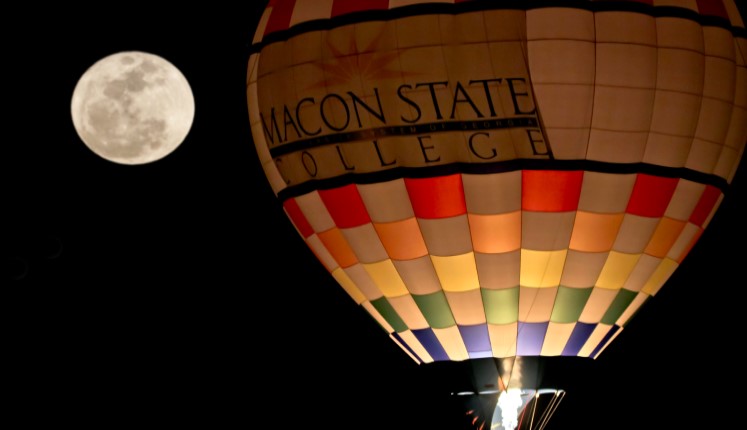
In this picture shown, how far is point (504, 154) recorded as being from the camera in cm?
691

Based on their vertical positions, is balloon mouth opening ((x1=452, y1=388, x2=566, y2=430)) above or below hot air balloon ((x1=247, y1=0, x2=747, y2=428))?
below

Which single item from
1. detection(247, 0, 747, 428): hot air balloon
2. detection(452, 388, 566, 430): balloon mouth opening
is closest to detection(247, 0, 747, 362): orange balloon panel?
detection(247, 0, 747, 428): hot air balloon

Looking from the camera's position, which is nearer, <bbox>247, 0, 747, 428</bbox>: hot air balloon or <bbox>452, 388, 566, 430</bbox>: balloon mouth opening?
<bbox>247, 0, 747, 428</bbox>: hot air balloon

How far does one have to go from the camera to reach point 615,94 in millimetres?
6883

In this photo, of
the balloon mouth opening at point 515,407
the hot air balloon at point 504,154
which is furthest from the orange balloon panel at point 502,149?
the balloon mouth opening at point 515,407

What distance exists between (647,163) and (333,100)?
4.66ft

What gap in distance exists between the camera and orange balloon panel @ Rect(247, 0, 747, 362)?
22.4ft

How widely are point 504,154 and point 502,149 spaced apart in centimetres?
2

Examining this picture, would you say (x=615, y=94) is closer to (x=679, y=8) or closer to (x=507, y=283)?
(x=679, y=8)

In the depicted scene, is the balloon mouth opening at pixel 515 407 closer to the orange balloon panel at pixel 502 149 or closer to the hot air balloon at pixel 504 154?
the hot air balloon at pixel 504 154

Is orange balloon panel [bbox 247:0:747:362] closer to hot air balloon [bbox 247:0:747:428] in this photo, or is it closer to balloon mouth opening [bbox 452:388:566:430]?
hot air balloon [bbox 247:0:747:428]

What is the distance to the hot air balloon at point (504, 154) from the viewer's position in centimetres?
683

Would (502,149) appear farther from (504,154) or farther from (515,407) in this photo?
(515,407)

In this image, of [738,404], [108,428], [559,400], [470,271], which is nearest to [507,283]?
[470,271]
